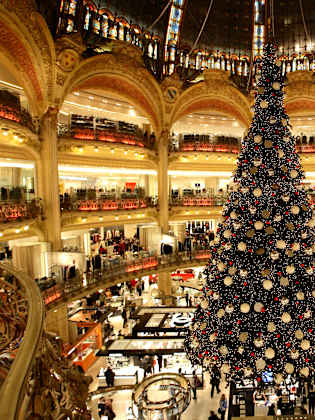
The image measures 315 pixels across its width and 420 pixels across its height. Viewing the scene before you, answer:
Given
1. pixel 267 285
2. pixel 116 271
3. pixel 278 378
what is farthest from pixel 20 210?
pixel 278 378

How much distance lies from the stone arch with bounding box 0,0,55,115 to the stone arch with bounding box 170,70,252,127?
8473 millimetres

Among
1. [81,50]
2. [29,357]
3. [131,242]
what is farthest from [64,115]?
[29,357]

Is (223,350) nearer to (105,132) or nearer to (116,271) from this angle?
(116,271)

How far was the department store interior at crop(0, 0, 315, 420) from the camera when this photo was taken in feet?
35.4

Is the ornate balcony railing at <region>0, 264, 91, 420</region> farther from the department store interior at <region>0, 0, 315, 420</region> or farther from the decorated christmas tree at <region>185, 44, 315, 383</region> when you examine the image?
the decorated christmas tree at <region>185, 44, 315, 383</region>

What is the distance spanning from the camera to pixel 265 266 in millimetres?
6059

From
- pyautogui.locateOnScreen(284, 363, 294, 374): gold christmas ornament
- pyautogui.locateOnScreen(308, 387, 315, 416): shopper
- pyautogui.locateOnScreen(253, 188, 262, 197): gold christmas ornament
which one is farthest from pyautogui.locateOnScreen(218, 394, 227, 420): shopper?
pyautogui.locateOnScreen(253, 188, 262, 197): gold christmas ornament

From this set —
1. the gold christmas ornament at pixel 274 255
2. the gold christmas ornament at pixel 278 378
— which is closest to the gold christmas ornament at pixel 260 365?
the gold christmas ornament at pixel 278 378

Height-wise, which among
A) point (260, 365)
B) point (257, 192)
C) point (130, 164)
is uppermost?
point (130, 164)

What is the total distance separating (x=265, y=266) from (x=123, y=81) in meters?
16.2

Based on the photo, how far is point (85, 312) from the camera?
16.9 meters

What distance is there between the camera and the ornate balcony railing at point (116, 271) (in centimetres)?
1373

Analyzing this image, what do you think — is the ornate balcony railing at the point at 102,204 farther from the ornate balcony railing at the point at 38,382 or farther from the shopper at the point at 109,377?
the ornate balcony railing at the point at 38,382

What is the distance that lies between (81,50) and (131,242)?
40.9 ft
